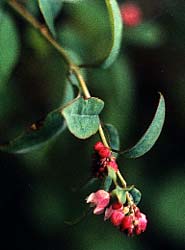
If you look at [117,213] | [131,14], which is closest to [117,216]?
[117,213]

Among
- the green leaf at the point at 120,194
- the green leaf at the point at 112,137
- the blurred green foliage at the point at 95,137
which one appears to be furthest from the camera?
the blurred green foliage at the point at 95,137

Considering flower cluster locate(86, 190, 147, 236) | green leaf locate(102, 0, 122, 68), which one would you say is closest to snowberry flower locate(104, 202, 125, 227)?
flower cluster locate(86, 190, 147, 236)

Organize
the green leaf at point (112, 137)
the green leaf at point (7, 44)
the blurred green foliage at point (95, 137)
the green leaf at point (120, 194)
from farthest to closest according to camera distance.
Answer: the blurred green foliage at point (95, 137), the green leaf at point (7, 44), the green leaf at point (112, 137), the green leaf at point (120, 194)

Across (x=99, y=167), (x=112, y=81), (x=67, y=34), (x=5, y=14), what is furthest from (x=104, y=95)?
(x=99, y=167)

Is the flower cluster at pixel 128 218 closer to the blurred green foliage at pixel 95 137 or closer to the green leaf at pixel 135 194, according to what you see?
the green leaf at pixel 135 194

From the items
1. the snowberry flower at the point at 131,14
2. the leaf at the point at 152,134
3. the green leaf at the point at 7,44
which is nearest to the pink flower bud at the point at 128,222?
the leaf at the point at 152,134

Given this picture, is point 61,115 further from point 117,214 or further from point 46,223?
point 46,223

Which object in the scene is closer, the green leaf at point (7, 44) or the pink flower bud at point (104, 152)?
the pink flower bud at point (104, 152)

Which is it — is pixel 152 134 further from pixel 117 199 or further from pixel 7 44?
pixel 7 44
